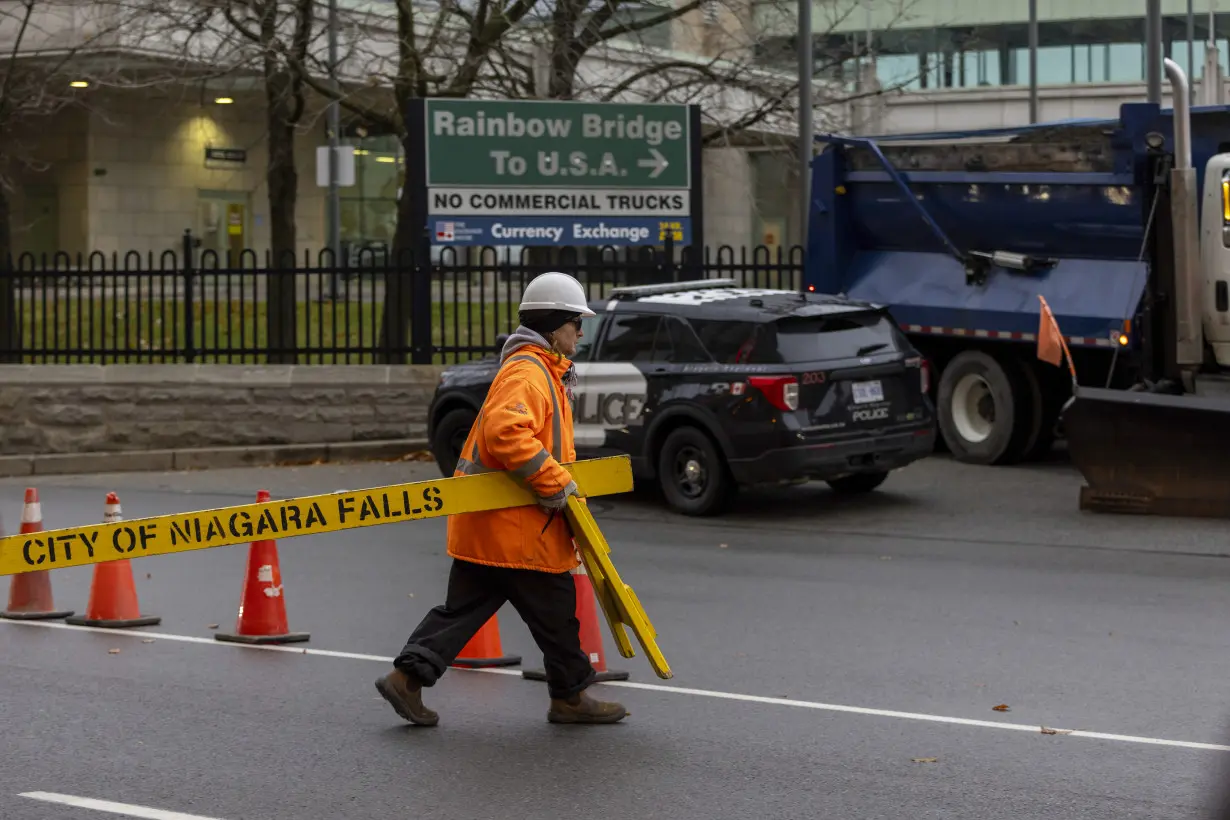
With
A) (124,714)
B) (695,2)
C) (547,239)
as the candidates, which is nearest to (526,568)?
(124,714)

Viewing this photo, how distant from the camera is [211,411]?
18.4 m

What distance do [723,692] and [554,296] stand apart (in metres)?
1.91

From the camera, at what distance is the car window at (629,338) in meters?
14.0

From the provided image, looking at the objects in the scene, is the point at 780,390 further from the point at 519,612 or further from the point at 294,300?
the point at 294,300

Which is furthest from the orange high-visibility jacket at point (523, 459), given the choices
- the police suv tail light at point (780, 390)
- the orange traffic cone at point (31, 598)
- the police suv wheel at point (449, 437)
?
the police suv wheel at point (449, 437)

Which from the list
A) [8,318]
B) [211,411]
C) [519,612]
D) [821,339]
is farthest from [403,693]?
[8,318]

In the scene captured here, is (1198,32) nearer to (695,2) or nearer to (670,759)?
(695,2)

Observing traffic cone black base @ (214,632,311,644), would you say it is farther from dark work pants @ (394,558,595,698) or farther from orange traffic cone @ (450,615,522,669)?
dark work pants @ (394,558,595,698)

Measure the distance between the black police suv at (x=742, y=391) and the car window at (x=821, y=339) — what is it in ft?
0.03

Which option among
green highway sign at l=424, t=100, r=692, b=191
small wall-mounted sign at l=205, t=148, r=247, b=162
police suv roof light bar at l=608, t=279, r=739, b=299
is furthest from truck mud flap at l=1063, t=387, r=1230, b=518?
small wall-mounted sign at l=205, t=148, r=247, b=162

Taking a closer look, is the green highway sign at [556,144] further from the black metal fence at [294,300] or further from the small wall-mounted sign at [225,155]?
the small wall-mounted sign at [225,155]

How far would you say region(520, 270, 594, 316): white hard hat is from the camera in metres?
7.08

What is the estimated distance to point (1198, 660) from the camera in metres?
8.34

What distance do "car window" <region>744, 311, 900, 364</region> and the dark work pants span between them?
6386 millimetres
